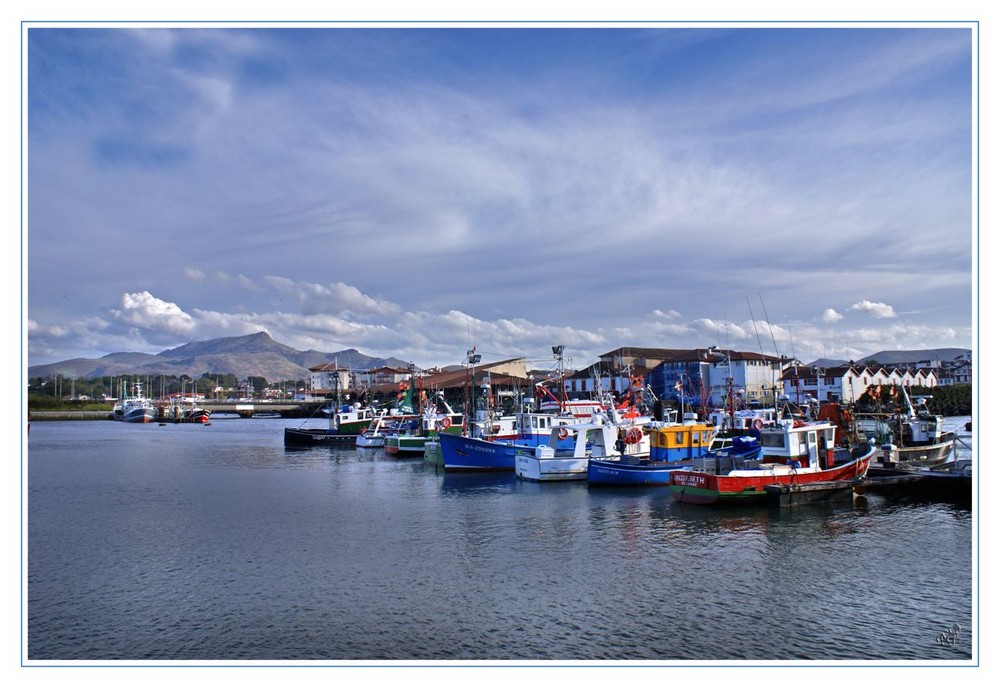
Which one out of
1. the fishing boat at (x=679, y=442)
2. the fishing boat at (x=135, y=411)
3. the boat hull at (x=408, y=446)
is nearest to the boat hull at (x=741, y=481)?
the fishing boat at (x=679, y=442)

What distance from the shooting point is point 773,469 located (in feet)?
63.9

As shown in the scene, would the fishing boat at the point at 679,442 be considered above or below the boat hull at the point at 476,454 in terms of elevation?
above

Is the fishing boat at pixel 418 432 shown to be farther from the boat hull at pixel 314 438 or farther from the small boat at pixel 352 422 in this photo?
the small boat at pixel 352 422

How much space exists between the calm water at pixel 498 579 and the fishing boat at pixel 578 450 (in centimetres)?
275

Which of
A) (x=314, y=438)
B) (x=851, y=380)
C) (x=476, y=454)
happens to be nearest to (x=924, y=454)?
(x=476, y=454)

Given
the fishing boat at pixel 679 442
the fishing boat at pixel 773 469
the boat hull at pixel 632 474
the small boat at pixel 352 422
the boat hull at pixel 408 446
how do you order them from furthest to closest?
the small boat at pixel 352 422 < the boat hull at pixel 408 446 < the fishing boat at pixel 679 442 < the boat hull at pixel 632 474 < the fishing boat at pixel 773 469

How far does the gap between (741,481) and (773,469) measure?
3.97 feet

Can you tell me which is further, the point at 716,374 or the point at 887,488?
the point at 716,374

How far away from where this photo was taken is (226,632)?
33.5ft

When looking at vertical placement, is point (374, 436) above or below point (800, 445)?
below

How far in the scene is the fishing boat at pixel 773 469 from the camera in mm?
18969

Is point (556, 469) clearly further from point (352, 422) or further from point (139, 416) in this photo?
point (139, 416)

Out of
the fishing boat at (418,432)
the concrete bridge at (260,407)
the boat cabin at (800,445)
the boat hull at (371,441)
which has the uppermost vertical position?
the boat cabin at (800,445)
